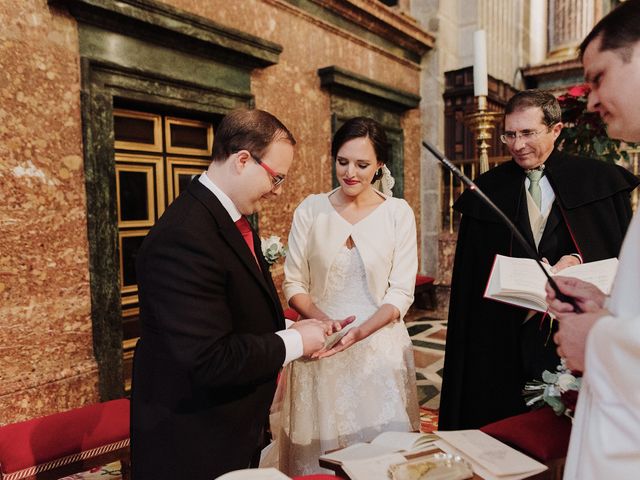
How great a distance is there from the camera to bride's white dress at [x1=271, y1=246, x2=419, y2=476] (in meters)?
2.33

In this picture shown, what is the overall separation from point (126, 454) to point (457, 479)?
5.45ft

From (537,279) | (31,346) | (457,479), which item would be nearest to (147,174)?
(31,346)

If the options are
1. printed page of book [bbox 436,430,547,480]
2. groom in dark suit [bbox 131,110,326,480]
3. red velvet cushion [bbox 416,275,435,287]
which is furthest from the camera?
red velvet cushion [bbox 416,275,435,287]

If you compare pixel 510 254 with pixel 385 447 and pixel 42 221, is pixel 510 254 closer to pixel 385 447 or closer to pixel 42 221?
pixel 385 447

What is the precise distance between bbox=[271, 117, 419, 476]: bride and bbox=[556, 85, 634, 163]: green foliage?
5.96 ft

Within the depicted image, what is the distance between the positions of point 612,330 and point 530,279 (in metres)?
0.97

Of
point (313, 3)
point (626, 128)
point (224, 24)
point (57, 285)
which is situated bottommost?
point (57, 285)

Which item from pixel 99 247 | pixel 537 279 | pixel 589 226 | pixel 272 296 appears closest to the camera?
pixel 272 296

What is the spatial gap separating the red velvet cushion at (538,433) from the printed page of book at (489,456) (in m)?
0.12

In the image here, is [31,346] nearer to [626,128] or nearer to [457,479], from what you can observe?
[457,479]

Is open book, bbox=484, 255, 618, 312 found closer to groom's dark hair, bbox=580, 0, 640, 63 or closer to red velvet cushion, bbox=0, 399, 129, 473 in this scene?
groom's dark hair, bbox=580, 0, 640, 63

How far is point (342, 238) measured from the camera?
2412mm

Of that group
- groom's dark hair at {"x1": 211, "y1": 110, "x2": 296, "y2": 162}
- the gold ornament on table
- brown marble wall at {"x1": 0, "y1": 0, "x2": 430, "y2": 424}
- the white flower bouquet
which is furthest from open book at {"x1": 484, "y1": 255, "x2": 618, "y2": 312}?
brown marble wall at {"x1": 0, "y1": 0, "x2": 430, "y2": 424}

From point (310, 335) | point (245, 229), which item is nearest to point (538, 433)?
point (310, 335)
